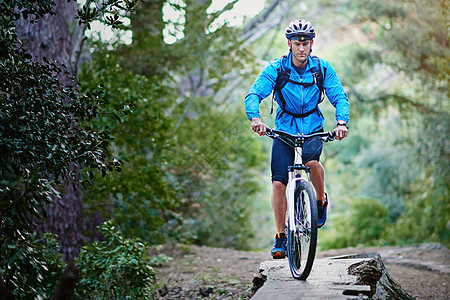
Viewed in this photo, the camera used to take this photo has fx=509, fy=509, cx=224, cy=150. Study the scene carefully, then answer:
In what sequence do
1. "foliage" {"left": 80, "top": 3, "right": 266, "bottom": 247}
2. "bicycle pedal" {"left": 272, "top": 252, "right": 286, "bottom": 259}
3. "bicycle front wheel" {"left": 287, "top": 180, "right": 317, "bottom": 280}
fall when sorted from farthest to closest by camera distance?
"foliage" {"left": 80, "top": 3, "right": 266, "bottom": 247}, "bicycle pedal" {"left": 272, "top": 252, "right": 286, "bottom": 259}, "bicycle front wheel" {"left": 287, "top": 180, "right": 317, "bottom": 280}

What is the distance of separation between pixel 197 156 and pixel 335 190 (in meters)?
21.7

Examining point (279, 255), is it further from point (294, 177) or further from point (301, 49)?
point (301, 49)

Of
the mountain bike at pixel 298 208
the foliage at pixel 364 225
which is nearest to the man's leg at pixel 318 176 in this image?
the mountain bike at pixel 298 208

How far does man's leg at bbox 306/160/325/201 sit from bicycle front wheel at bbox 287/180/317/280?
1.27ft

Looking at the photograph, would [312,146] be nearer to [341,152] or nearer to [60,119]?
[60,119]

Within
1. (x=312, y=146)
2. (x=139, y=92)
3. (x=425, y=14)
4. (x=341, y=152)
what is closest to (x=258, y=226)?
(x=341, y=152)

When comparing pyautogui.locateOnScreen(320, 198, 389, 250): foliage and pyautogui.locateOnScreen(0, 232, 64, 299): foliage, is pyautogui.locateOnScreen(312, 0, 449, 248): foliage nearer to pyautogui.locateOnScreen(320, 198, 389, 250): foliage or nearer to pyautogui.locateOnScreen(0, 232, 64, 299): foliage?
A: pyautogui.locateOnScreen(320, 198, 389, 250): foliage

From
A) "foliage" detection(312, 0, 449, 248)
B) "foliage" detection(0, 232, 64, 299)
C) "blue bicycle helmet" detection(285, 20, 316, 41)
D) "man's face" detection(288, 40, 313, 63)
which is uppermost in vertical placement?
"foliage" detection(312, 0, 449, 248)

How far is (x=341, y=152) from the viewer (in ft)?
71.3

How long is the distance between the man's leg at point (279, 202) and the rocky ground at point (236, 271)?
61.1 inches

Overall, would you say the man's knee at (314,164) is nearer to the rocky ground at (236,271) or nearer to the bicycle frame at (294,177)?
the bicycle frame at (294,177)

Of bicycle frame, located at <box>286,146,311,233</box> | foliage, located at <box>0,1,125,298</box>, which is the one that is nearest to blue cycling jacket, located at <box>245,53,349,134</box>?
bicycle frame, located at <box>286,146,311,233</box>

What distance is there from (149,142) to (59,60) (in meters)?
1.73

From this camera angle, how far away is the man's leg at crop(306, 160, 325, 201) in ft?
15.4
